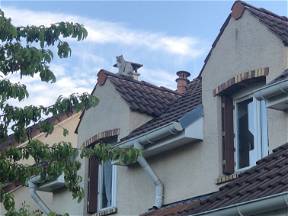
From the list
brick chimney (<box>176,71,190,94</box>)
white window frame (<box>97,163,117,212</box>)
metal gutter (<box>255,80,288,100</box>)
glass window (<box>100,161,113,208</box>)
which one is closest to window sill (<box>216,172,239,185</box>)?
metal gutter (<box>255,80,288,100</box>)

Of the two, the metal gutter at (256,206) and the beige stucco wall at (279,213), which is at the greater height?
the metal gutter at (256,206)

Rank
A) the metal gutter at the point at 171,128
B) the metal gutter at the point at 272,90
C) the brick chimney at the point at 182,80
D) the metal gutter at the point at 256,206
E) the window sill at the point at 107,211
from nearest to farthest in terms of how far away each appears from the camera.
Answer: the metal gutter at the point at 256,206 → the metal gutter at the point at 272,90 → the metal gutter at the point at 171,128 → the window sill at the point at 107,211 → the brick chimney at the point at 182,80

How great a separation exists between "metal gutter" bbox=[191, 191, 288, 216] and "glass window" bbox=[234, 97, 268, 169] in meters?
2.61

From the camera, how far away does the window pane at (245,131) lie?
11883 millimetres

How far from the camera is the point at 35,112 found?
976cm

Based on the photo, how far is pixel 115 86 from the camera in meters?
15.2

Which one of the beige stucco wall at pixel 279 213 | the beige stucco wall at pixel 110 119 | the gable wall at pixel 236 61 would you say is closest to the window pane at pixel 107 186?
the beige stucco wall at pixel 110 119

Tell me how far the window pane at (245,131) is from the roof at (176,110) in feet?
3.68

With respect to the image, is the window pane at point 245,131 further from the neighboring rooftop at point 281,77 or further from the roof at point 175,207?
the neighboring rooftop at point 281,77

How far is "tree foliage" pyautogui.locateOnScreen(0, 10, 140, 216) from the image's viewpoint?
9.51m

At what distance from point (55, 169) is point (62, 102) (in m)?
0.93

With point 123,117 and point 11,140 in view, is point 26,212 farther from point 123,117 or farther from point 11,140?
point 123,117

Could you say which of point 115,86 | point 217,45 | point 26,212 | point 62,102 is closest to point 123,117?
point 115,86

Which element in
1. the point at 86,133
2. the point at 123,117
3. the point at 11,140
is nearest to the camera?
the point at 11,140
